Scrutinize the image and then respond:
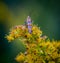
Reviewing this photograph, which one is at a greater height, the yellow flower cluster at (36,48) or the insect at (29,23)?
the insect at (29,23)

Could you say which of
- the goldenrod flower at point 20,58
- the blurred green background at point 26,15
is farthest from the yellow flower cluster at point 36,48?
the blurred green background at point 26,15

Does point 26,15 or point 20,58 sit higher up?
point 26,15

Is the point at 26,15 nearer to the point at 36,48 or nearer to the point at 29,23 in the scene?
the point at 29,23

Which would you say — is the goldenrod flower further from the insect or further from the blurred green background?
the insect

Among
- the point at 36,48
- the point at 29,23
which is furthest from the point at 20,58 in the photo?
the point at 29,23

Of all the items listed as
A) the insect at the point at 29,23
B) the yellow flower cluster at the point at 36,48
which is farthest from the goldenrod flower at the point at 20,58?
the insect at the point at 29,23

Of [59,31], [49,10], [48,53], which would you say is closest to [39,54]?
[48,53]

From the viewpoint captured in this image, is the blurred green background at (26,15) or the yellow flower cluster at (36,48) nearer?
the yellow flower cluster at (36,48)

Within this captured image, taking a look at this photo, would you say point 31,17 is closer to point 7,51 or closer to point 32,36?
point 32,36

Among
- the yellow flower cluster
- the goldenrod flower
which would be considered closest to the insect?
the yellow flower cluster

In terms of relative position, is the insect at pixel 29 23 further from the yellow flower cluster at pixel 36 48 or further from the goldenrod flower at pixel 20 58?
the goldenrod flower at pixel 20 58
